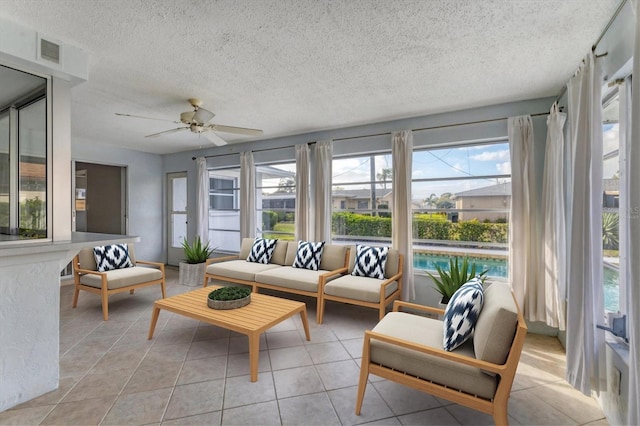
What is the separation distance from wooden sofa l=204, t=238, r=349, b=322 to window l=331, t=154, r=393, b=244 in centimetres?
51

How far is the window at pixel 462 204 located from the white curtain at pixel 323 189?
1.22 metres

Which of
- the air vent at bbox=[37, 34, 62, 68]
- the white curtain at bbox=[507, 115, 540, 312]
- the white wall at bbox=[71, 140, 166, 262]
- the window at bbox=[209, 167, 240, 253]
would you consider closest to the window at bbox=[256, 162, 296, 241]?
the window at bbox=[209, 167, 240, 253]

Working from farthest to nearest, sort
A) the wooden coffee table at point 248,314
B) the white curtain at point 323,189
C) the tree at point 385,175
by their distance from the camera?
the white curtain at point 323,189
the tree at point 385,175
the wooden coffee table at point 248,314

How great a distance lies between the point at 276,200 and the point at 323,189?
1274 mm

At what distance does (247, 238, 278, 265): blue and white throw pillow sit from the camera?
15.0ft

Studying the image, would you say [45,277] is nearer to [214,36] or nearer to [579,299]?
[214,36]

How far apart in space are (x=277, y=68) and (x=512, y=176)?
2.75m

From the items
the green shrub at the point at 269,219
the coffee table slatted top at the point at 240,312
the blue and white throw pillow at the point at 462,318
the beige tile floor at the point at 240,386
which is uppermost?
the green shrub at the point at 269,219

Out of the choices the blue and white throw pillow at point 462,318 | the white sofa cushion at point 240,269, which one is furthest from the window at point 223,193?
the blue and white throw pillow at point 462,318

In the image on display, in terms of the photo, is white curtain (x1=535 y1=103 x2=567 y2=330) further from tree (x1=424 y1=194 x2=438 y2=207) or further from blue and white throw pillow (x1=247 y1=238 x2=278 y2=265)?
blue and white throw pillow (x1=247 y1=238 x2=278 y2=265)

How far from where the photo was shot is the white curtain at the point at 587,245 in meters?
1.83

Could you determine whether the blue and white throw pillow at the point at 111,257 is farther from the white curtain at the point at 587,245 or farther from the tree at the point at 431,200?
the white curtain at the point at 587,245

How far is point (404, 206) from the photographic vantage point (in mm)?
3787

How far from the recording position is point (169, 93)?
3096mm
